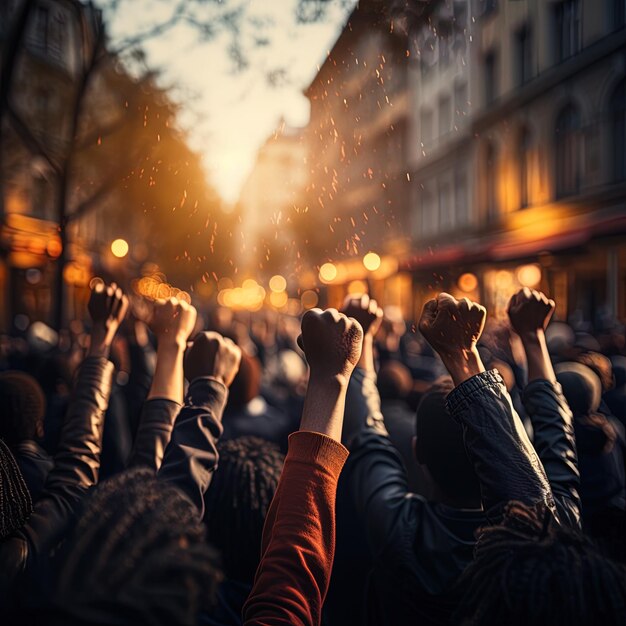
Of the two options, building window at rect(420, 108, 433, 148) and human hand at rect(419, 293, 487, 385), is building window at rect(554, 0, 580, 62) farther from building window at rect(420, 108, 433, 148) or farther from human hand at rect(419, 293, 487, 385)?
human hand at rect(419, 293, 487, 385)

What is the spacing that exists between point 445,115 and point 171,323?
27504mm

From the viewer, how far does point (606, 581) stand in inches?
39.8

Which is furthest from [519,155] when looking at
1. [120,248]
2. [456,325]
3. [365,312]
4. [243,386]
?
[456,325]


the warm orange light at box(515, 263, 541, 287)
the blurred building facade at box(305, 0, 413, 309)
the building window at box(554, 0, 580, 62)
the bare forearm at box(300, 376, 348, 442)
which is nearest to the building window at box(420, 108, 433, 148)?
the blurred building facade at box(305, 0, 413, 309)

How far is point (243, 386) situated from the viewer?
11.1 ft

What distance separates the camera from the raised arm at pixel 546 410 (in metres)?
1.57

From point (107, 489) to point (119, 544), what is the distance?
190 mm

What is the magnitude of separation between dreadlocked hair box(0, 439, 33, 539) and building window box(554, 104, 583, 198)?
19058 millimetres

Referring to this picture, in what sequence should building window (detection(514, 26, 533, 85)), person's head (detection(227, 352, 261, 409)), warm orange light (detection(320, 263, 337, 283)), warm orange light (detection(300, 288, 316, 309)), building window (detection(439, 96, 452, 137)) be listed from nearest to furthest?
person's head (detection(227, 352, 261, 409)) < warm orange light (detection(320, 263, 337, 283)) < building window (detection(514, 26, 533, 85)) < building window (detection(439, 96, 452, 137)) < warm orange light (detection(300, 288, 316, 309))

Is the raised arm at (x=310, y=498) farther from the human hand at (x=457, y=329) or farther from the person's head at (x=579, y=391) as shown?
the person's head at (x=579, y=391)

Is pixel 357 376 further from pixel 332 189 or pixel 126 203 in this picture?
pixel 332 189

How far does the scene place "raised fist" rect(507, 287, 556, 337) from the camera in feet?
6.22

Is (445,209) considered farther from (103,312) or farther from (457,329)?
(457,329)

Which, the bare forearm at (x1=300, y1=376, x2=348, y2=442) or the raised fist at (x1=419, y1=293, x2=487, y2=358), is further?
the raised fist at (x1=419, y1=293, x2=487, y2=358)
